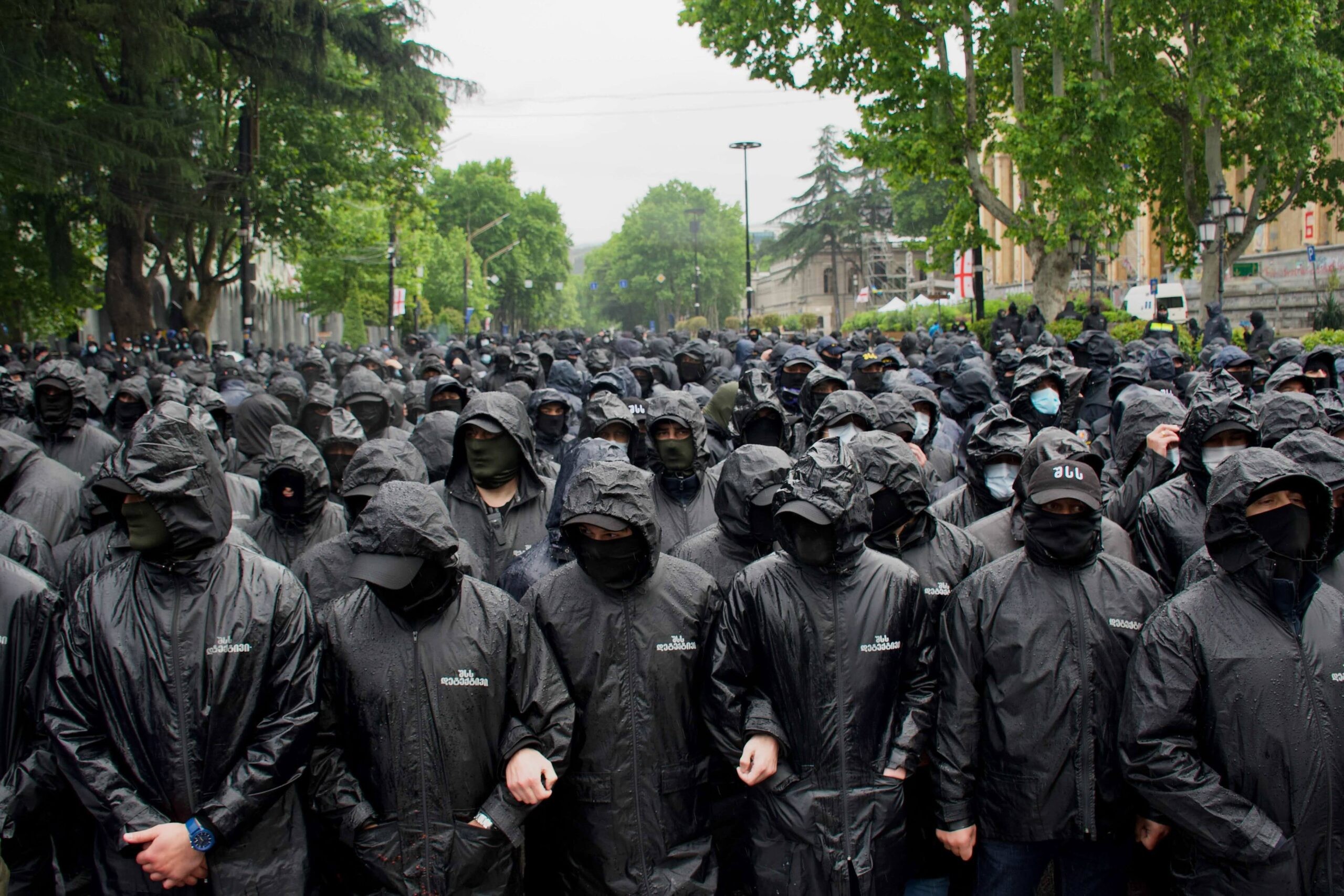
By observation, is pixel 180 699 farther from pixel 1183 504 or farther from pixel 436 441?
pixel 436 441

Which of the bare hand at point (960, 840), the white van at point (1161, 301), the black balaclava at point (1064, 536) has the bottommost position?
the bare hand at point (960, 840)

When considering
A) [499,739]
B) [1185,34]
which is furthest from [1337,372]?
[1185,34]

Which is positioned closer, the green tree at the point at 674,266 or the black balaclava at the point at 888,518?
the black balaclava at the point at 888,518

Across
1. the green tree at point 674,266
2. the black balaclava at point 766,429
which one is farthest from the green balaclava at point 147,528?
the green tree at point 674,266

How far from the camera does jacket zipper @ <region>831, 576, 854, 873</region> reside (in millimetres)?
3727

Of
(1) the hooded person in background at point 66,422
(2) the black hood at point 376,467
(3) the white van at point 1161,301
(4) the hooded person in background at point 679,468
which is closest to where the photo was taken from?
(2) the black hood at point 376,467

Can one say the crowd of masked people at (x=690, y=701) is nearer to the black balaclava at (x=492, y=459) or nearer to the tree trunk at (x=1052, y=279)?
the black balaclava at (x=492, y=459)

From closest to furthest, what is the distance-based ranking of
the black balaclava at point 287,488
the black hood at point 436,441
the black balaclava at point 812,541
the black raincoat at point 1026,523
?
the black balaclava at point 812,541 < the black raincoat at point 1026,523 < the black balaclava at point 287,488 < the black hood at point 436,441

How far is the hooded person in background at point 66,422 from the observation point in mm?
7902

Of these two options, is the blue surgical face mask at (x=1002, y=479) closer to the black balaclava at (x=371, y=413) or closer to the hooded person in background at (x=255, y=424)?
the black balaclava at (x=371, y=413)

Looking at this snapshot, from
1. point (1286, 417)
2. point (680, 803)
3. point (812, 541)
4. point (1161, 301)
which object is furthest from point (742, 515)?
point (1161, 301)

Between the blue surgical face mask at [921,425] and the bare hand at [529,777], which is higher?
the blue surgical face mask at [921,425]

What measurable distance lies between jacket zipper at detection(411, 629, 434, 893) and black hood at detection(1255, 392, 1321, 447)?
445 centimetres

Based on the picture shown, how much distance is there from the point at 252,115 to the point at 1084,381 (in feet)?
69.8
